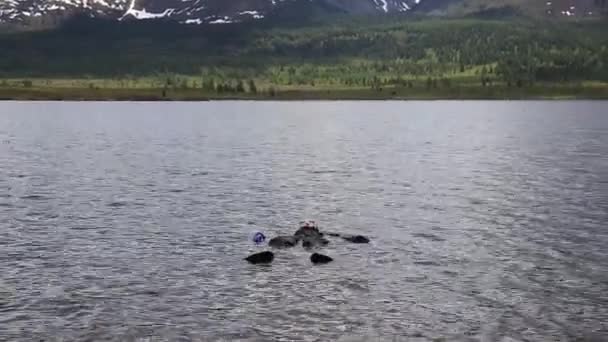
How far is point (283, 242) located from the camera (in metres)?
51.7

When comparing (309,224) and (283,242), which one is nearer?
(283,242)

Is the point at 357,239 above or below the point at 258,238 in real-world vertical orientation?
below

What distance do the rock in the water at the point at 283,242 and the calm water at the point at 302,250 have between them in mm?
1289

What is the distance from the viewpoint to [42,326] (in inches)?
1366

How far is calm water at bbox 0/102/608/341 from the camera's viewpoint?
3550cm

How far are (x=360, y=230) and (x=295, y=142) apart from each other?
94.9m

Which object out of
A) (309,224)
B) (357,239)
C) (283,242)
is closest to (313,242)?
(283,242)

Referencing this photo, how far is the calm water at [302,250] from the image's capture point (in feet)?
116

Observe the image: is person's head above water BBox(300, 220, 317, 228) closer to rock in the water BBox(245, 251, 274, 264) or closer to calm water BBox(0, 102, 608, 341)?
calm water BBox(0, 102, 608, 341)

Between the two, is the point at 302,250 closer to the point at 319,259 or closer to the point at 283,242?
the point at 283,242

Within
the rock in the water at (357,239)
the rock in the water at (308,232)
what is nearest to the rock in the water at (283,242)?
the rock in the water at (308,232)

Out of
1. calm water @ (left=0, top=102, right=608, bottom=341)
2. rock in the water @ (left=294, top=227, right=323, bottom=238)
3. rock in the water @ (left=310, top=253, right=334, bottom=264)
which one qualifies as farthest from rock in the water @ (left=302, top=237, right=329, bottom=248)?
rock in the water @ (left=310, top=253, right=334, bottom=264)

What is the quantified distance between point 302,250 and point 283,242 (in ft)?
5.39

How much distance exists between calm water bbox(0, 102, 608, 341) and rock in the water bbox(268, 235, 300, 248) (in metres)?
1.29
